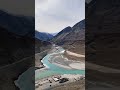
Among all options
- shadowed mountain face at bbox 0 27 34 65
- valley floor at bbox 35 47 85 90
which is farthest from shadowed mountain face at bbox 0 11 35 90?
valley floor at bbox 35 47 85 90

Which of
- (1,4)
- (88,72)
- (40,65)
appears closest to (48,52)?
(40,65)

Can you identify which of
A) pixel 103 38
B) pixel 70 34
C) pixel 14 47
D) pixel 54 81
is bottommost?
pixel 54 81

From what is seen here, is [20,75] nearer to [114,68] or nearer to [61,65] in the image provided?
[114,68]

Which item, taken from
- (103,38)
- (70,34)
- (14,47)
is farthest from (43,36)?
(14,47)

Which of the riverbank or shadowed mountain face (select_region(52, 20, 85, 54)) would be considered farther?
shadowed mountain face (select_region(52, 20, 85, 54))

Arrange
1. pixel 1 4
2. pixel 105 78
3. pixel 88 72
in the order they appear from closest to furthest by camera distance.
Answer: pixel 1 4, pixel 105 78, pixel 88 72

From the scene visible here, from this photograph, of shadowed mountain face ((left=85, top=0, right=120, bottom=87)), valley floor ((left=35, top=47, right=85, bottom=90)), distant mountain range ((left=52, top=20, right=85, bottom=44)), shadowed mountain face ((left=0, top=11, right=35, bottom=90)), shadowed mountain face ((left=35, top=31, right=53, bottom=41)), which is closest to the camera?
shadowed mountain face ((left=0, top=11, right=35, bottom=90))

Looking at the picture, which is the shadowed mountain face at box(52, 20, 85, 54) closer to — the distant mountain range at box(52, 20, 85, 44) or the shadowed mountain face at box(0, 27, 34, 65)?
the distant mountain range at box(52, 20, 85, 44)

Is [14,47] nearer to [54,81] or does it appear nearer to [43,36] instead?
[43,36]

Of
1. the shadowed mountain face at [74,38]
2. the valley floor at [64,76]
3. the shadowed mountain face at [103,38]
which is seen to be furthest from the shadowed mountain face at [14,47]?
the shadowed mountain face at [74,38]
